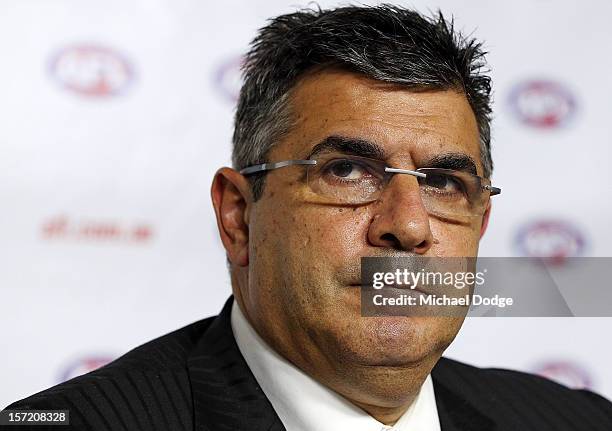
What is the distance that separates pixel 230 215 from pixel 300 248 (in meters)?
0.28

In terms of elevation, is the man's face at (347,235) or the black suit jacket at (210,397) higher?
the man's face at (347,235)

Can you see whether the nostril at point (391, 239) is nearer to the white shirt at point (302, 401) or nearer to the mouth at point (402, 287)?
the mouth at point (402, 287)

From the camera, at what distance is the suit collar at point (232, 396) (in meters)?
1.62

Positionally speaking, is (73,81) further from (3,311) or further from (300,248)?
(300,248)

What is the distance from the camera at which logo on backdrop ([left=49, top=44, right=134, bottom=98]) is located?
2.65m

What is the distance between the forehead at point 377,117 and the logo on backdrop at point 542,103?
4.20ft

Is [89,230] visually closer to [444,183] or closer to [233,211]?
[233,211]

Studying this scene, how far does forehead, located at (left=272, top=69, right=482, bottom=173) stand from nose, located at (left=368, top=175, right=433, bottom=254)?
6 centimetres

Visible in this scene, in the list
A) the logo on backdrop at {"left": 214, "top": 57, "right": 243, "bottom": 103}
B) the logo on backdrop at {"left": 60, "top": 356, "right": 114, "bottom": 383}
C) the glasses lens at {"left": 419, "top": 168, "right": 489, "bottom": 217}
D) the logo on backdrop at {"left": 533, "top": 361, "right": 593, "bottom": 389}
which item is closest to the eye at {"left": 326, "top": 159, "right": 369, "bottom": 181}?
the glasses lens at {"left": 419, "top": 168, "right": 489, "bottom": 217}

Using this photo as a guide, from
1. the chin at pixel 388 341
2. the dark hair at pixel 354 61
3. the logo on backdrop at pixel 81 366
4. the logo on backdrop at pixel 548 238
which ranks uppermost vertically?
the dark hair at pixel 354 61

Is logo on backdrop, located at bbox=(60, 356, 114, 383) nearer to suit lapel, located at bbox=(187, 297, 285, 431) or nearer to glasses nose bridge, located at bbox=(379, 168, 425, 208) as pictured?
suit lapel, located at bbox=(187, 297, 285, 431)

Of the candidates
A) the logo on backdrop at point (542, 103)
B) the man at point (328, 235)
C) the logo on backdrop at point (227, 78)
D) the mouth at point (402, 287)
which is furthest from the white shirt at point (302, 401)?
the logo on backdrop at point (542, 103)

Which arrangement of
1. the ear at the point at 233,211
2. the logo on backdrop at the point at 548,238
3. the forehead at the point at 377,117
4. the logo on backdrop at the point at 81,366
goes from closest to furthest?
1. the forehead at the point at 377,117
2. the ear at the point at 233,211
3. the logo on backdrop at the point at 81,366
4. the logo on backdrop at the point at 548,238

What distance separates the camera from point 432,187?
5.32 ft
